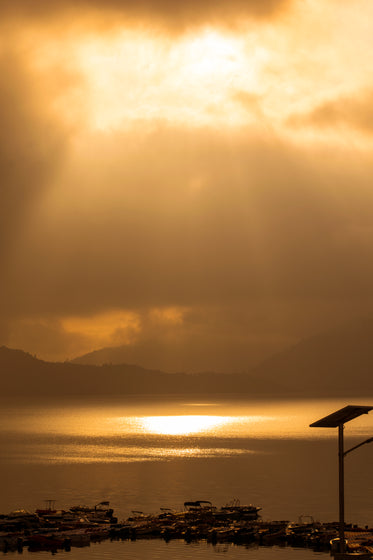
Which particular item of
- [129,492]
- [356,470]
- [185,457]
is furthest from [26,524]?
[185,457]

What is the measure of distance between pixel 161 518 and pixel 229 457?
345 feet

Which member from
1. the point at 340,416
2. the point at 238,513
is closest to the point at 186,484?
the point at 238,513

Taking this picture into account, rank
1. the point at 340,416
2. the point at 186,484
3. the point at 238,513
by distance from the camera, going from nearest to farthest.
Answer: the point at 340,416 < the point at 238,513 < the point at 186,484

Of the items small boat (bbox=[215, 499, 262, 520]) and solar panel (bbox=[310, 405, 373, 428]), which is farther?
small boat (bbox=[215, 499, 262, 520])

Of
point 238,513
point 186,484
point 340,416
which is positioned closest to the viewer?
point 340,416

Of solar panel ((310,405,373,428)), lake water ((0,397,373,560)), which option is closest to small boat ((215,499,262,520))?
lake water ((0,397,373,560))

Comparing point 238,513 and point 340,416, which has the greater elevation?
point 340,416

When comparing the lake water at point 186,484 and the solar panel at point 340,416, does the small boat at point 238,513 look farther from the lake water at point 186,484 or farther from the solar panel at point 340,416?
the solar panel at point 340,416

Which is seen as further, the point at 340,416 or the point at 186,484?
the point at 186,484

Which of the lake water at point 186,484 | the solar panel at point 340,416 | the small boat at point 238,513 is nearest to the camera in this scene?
the solar panel at point 340,416

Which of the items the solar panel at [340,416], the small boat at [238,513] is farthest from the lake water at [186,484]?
the solar panel at [340,416]

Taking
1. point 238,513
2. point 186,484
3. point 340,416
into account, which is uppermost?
point 186,484

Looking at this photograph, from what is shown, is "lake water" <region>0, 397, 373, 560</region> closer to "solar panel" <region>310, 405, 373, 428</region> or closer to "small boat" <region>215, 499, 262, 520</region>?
"small boat" <region>215, 499, 262, 520</region>

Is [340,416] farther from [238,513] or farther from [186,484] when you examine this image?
[186,484]
